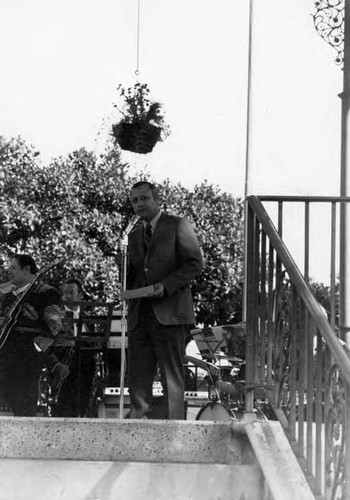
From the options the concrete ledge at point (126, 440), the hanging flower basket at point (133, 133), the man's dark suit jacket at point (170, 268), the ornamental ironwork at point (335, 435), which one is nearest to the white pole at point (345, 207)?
the man's dark suit jacket at point (170, 268)

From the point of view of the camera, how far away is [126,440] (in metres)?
4.28

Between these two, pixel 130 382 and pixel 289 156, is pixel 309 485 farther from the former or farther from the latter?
pixel 289 156

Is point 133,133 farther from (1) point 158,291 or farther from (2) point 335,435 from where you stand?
(2) point 335,435

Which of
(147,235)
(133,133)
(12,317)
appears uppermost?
(133,133)

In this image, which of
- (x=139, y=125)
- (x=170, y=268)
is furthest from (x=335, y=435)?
(x=139, y=125)

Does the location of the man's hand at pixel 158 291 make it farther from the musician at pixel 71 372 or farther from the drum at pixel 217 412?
the musician at pixel 71 372

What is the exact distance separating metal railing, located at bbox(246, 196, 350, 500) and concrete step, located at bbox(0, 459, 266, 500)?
323 mm

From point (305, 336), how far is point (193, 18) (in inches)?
686

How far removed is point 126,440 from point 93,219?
77.0 feet

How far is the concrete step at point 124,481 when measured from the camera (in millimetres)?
4129

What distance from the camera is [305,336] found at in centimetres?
404

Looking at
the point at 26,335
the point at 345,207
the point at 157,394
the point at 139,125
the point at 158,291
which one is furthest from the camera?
the point at 157,394

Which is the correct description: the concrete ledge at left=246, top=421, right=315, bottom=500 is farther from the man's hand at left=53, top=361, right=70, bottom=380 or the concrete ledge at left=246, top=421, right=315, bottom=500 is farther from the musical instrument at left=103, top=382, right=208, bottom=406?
the musical instrument at left=103, top=382, right=208, bottom=406

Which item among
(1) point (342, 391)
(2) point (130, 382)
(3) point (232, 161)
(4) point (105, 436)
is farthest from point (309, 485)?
(3) point (232, 161)
